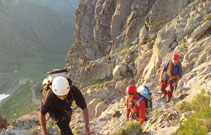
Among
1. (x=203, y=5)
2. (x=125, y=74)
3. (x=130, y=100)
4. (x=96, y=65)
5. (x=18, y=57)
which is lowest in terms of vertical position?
(x=130, y=100)

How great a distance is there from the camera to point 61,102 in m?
5.47

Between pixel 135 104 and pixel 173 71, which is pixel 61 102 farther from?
pixel 173 71

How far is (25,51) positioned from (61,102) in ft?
505

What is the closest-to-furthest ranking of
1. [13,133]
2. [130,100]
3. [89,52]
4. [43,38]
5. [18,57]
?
[130,100]
[13,133]
[89,52]
[18,57]
[43,38]

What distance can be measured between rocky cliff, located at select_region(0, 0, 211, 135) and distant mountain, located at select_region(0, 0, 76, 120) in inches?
1467

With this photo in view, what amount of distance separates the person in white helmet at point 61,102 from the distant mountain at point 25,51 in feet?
174

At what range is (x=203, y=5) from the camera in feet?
55.4

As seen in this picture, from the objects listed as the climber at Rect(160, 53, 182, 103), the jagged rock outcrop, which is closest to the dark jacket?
the climber at Rect(160, 53, 182, 103)

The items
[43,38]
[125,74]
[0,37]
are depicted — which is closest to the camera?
[125,74]

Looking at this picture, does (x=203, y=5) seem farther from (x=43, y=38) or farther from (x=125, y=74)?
(x=43, y=38)

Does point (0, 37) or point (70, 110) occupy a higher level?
point (0, 37)

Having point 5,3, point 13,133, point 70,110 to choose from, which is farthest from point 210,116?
point 5,3

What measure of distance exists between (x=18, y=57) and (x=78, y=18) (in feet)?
343

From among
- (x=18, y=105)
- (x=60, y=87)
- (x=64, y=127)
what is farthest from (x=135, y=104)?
(x=18, y=105)
